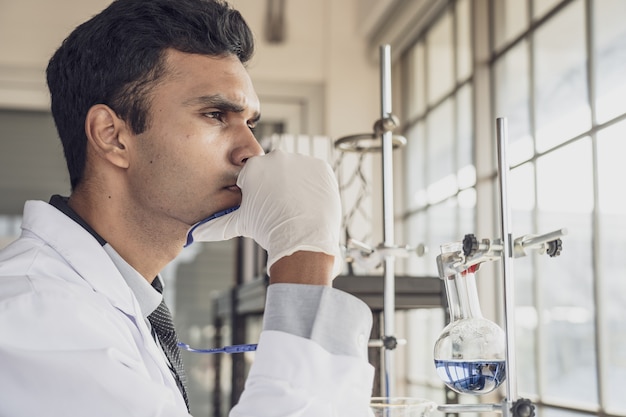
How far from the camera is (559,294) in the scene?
7.97ft

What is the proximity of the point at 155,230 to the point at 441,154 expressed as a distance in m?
2.45

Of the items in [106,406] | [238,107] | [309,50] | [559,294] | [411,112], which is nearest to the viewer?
[106,406]

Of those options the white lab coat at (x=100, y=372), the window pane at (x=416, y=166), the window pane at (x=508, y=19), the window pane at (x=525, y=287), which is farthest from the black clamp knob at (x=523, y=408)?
the window pane at (x=416, y=166)

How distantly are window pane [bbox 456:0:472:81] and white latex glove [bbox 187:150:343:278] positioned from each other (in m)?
2.35

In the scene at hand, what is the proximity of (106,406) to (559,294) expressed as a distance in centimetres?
187

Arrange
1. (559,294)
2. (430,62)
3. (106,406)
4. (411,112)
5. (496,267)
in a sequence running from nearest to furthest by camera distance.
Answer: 1. (106,406)
2. (559,294)
3. (496,267)
4. (430,62)
5. (411,112)

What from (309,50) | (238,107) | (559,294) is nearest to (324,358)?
(238,107)

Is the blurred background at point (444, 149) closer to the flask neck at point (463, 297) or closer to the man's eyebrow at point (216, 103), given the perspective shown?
the flask neck at point (463, 297)

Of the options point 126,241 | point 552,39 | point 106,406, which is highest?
point 552,39

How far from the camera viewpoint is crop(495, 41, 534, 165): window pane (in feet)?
8.71

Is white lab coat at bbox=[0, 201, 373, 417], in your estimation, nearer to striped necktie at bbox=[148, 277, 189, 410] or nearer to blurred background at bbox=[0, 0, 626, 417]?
blurred background at bbox=[0, 0, 626, 417]

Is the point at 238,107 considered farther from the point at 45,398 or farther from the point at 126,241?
the point at 45,398

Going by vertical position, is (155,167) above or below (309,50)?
below

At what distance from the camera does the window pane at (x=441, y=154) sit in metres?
3.35
